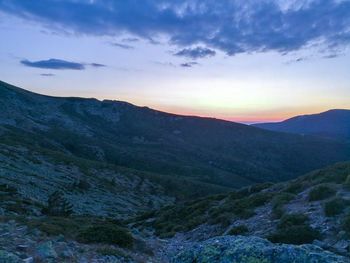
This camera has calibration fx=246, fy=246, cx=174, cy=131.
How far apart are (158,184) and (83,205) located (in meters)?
44.1

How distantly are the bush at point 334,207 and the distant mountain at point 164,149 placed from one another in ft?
230

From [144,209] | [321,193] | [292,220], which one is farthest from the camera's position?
[144,209]

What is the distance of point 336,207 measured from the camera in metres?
12.3

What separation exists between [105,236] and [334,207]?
37.5ft

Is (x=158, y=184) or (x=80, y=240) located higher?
(x=80, y=240)

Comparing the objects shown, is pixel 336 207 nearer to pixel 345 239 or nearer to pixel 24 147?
pixel 345 239

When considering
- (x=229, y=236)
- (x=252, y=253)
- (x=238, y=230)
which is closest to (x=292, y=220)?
(x=238, y=230)

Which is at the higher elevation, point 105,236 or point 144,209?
point 105,236

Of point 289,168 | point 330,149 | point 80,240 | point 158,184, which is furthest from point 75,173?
point 330,149

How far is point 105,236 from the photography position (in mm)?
11883

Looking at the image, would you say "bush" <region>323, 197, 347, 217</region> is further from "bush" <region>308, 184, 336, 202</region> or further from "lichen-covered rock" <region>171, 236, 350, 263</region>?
"lichen-covered rock" <region>171, 236, 350, 263</region>

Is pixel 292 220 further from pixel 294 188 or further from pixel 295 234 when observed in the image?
pixel 294 188

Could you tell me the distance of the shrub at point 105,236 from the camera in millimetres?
11641

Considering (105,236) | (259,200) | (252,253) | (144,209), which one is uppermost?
(252,253)
